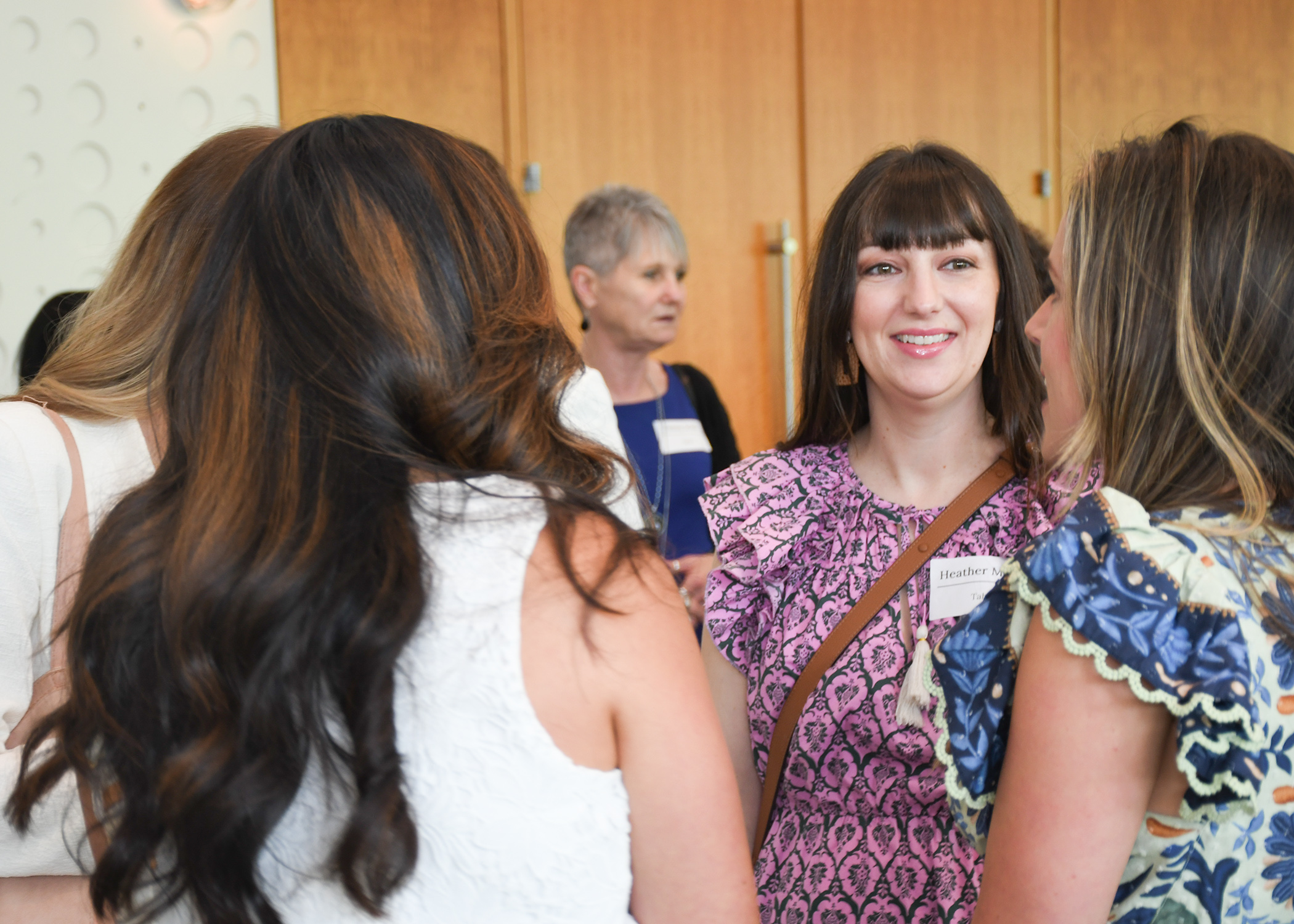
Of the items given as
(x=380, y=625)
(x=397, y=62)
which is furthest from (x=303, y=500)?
(x=397, y=62)

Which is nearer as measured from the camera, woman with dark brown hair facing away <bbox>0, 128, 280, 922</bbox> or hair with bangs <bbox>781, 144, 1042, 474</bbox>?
woman with dark brown hair facing away <bbox>0, 128, 280, 922</bbox>

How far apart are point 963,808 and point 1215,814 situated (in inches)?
9.6

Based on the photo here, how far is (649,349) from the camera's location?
3514mm

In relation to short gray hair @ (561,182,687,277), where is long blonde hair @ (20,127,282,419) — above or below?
below

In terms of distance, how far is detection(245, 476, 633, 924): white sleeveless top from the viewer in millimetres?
915

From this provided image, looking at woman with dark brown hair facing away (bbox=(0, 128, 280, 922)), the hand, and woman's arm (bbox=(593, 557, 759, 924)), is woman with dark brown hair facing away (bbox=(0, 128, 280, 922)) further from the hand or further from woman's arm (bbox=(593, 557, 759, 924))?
the hand

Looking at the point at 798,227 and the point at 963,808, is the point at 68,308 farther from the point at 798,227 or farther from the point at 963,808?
the point at 798,227

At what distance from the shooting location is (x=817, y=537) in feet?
6.06

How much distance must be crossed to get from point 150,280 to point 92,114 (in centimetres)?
229

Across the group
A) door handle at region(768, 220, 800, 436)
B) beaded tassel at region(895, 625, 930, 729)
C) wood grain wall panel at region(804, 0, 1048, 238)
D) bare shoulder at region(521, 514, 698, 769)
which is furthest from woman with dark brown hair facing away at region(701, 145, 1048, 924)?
wood grain wall panel at region(804, 0, 1048, 238)

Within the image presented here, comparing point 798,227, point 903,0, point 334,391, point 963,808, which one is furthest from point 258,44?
point 963,808

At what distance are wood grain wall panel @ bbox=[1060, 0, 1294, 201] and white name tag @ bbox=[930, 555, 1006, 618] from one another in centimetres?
374

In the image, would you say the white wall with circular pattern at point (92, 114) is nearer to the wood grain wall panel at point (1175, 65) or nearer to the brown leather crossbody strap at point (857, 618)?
the brown leather crossbody strap at point (857, 618)

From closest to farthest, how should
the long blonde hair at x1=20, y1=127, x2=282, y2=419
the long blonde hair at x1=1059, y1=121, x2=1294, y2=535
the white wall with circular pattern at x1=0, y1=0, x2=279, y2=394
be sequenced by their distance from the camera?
the long blonde hair at x1=1059, y1=121, x2=1294, y2=535, the long blonde hair at x1=20, y1=127, x2=282, y2=419, the white wall with circular pattern at x1=0, y1=0, x2=279, y2=394
